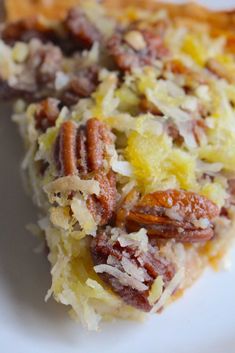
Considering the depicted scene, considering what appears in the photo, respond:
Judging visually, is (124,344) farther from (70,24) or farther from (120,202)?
(70,24)

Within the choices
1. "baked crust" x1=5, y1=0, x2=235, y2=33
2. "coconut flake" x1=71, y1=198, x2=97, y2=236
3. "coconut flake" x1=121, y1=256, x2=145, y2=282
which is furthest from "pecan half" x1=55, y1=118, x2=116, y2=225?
"baked crust" x1=5, y1=0, x2=235, y2=33

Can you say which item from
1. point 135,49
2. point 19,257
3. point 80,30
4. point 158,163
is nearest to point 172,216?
point 158,163

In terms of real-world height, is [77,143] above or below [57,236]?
above

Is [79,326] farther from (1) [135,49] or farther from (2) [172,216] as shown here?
(1) [135,49]

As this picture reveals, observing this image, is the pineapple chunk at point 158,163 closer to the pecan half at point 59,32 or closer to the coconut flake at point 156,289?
the coconut flake at point 156,289

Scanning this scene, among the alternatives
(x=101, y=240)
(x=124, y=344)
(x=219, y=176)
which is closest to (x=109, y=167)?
(x=101, y=240)

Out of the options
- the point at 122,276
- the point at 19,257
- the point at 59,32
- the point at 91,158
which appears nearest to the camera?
the point at 122,276

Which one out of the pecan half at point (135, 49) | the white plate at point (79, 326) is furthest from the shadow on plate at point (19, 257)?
the pecan half at point (135, 49)
